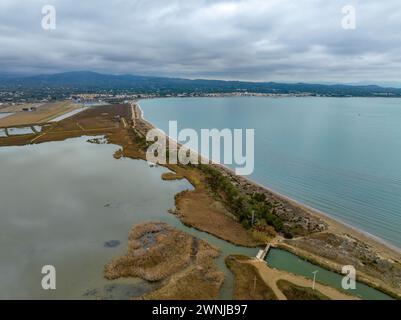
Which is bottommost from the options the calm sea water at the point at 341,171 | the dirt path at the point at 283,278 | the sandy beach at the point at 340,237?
the dirt path at the point at 283,278

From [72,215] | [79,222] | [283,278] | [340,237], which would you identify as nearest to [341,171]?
[340,237]

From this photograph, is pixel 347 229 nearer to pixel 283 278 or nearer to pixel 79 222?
pixel 283 278

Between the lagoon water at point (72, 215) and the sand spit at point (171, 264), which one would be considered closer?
the sand spit at point (171, 264)

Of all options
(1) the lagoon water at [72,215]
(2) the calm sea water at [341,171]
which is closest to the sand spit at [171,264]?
(1) the lagoon water at [72,215]

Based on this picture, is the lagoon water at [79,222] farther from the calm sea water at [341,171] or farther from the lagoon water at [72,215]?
the calm sea water at [341,171]

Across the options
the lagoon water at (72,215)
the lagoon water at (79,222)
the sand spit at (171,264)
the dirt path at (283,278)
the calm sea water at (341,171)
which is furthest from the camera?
the calm sea water at (341,171)

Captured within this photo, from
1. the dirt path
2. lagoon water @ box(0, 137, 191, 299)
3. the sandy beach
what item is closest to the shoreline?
the sandy beach

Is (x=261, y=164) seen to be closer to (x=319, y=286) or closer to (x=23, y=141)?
(x=319, y=286)

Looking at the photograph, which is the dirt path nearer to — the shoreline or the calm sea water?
the shoreline

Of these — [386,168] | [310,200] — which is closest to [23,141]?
[310,200]
